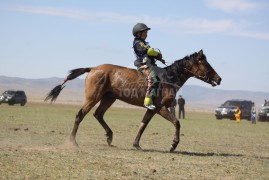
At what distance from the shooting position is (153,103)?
38.9 feet

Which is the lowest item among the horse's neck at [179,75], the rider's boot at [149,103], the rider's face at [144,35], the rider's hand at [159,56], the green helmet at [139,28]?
the rider's boot at [149,103]

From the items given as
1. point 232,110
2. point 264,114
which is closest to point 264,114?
point 264,114

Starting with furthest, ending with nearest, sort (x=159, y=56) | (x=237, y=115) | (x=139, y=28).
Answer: (x=237, y=115), (x=159, y=56), (x=139, y=28)

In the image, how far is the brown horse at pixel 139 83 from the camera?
469 inches

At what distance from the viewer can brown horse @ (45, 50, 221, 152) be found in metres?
11.9

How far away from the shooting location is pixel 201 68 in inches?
490

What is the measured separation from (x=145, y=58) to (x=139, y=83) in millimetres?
611

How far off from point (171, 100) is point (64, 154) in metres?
3.18

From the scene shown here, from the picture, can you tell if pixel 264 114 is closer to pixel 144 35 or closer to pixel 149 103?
pixel 144 35

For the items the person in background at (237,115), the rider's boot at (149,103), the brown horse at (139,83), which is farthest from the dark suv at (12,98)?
the rider's boot at (149,103)

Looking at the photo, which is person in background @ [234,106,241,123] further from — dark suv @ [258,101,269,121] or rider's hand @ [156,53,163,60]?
rider's hand @ [156,53,163,60]

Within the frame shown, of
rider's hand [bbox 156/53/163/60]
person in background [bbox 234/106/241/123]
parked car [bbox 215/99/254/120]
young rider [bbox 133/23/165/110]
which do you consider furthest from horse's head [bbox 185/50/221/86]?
parked car [bbox 215/99/254/120]

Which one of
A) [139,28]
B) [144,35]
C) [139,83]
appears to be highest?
[139,28]

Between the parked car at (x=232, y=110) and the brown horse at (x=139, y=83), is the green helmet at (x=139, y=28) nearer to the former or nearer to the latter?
the brown horse at (x=139, y=83)
